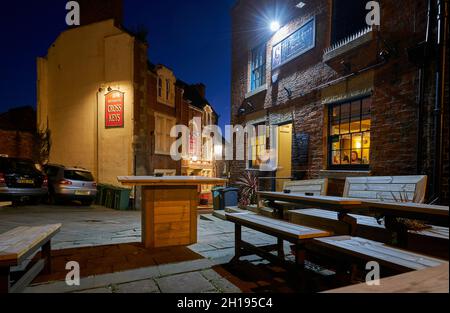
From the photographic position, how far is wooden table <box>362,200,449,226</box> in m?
2.04

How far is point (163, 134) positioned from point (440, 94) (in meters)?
12.8

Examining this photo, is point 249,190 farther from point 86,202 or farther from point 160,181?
point 86,202

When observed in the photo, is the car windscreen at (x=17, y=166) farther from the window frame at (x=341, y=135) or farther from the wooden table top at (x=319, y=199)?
the window frame at (x=341, y=135)

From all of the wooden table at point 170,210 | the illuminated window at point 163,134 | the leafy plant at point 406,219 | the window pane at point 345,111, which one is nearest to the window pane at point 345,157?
the window pane at point 345,111

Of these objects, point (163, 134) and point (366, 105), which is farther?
point (163, 134)

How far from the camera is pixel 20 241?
252cm

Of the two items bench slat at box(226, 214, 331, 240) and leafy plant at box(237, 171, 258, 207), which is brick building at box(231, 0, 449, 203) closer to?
leafy plant at box(237, 171, 258, 207)

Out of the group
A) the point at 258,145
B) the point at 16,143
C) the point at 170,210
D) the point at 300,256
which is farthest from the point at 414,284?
the point at 16,143

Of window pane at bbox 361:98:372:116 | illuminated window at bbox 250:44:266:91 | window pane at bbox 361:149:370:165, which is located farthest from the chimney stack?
window pane at bbox 361:149:370:165

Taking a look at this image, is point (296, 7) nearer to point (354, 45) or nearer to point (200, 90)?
point (354, 45)

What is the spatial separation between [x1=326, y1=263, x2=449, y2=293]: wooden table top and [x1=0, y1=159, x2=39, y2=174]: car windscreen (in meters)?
10.9

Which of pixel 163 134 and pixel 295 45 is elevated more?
pixel 295 45

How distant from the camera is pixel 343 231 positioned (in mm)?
3438
